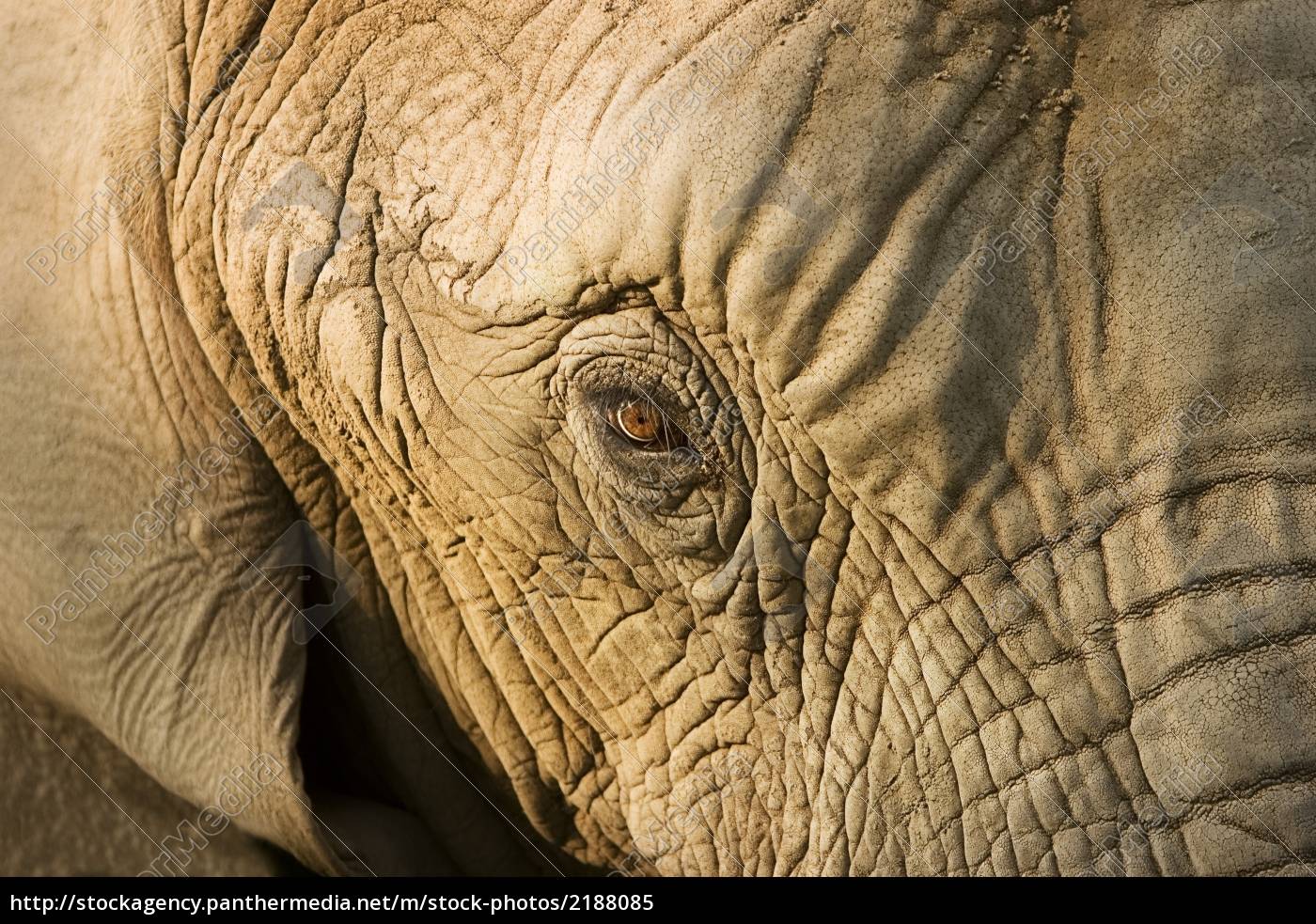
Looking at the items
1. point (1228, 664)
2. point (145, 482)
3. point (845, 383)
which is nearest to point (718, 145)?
point (845, 383)

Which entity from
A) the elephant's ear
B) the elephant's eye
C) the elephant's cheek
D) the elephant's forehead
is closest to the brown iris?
the elephant's eye

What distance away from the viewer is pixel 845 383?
1.50 metres

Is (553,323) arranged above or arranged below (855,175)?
below

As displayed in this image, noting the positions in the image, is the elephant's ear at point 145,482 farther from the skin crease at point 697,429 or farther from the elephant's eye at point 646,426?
the elephant's eye at point 646,426

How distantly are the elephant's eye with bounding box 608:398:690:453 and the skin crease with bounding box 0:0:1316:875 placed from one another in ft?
0.05

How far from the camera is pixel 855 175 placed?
146 cm

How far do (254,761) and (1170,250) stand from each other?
142 centimetres

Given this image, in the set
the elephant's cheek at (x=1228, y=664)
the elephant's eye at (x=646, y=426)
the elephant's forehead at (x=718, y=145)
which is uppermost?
the elephant's forehead at (x=718, y=145)

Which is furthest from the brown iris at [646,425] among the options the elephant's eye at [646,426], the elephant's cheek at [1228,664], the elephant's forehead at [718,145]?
the elephant's cheek at [1228,664]

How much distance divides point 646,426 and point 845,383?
0.27 metres

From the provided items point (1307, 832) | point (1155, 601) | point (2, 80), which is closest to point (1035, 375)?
point (1155, 601)

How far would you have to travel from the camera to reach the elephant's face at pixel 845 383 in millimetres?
1383

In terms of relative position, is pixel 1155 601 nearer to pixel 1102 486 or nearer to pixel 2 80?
pixel 1102 486

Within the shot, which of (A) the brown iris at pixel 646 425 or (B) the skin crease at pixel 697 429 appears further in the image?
(A) the brown iris at pixel 646 425
